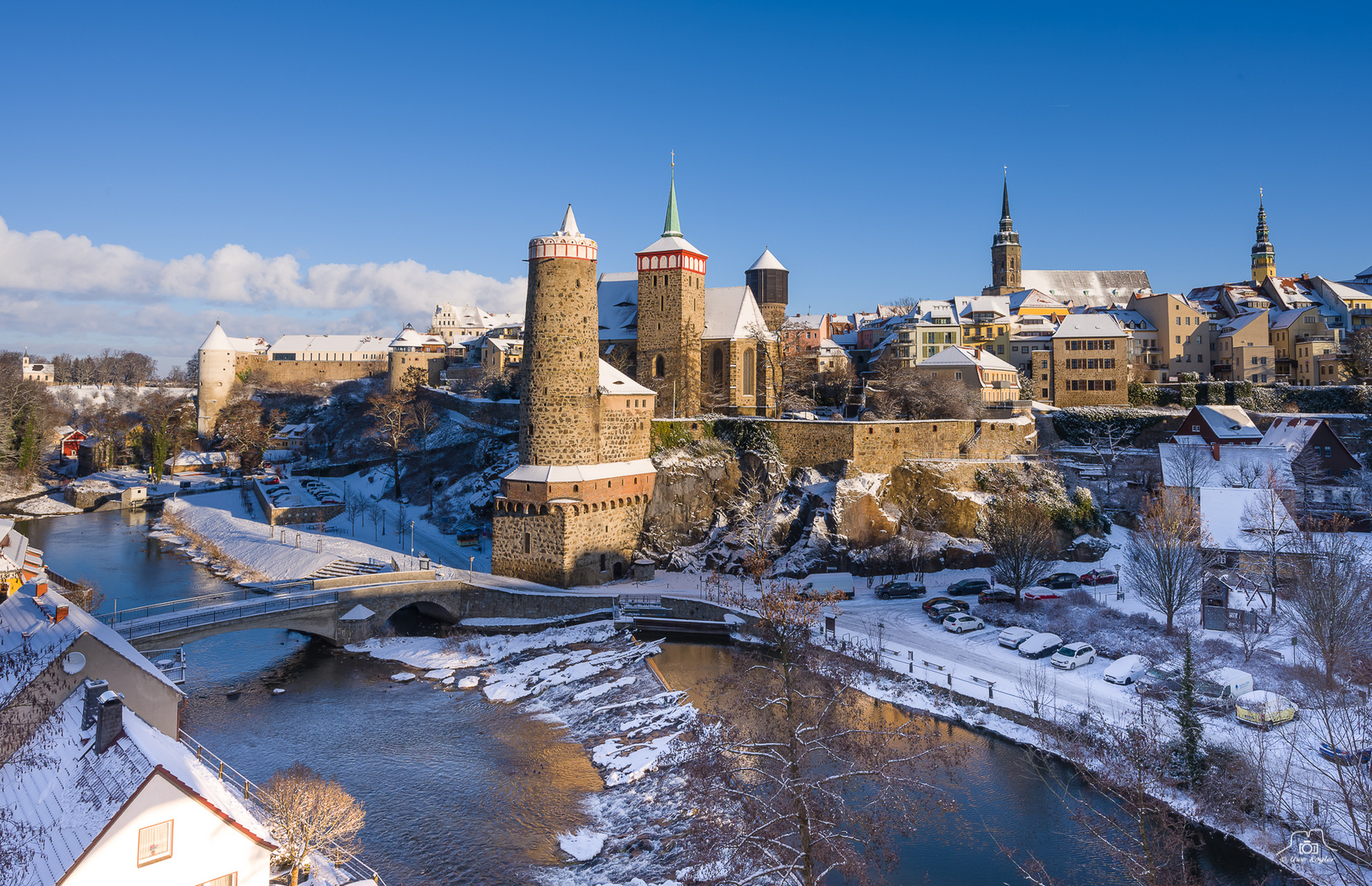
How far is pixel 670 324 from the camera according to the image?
49.4 m

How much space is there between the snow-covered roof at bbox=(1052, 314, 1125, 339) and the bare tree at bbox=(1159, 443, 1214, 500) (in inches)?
563

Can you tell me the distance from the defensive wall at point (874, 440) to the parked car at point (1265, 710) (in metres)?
20.4

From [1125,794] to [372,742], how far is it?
66.6 feet

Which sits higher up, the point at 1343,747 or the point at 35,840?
the point at 35,840

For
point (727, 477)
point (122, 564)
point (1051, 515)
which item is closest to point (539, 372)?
point (727, 477)

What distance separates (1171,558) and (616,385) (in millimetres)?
24105

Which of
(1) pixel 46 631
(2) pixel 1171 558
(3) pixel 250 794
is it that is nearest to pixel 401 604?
(3) pixel 250 794

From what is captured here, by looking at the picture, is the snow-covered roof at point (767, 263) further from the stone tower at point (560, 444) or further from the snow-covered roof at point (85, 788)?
the snow-covered roof at point (85, 788)

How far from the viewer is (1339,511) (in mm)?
38812

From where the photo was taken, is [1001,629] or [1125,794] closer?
[1125,794]

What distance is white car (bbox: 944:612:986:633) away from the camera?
31.8m

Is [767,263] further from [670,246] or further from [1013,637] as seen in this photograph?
[1013,637]

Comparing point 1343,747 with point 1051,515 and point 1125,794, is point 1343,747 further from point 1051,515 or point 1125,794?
point 1051,515

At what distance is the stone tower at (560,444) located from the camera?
3716cm
